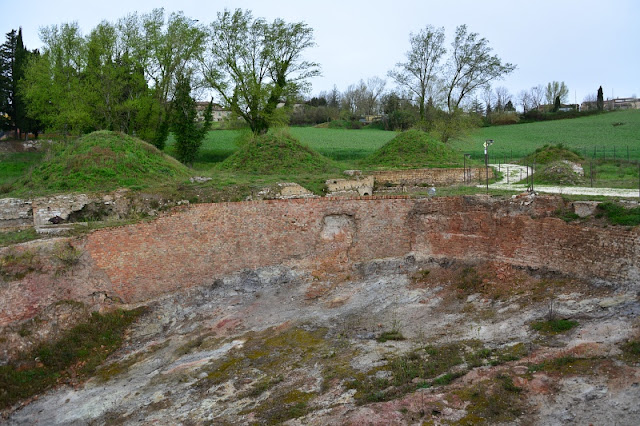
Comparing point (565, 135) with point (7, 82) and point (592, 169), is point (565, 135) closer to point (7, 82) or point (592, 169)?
point (592, 169)

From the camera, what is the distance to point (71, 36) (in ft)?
104

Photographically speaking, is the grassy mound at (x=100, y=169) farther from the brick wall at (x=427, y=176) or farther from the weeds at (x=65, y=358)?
the brick wall at (x=427, y=176)

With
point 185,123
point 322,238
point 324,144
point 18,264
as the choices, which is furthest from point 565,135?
point 18,264

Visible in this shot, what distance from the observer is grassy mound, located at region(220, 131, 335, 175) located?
23938 millimetres

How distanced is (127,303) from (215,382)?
485 centimetres

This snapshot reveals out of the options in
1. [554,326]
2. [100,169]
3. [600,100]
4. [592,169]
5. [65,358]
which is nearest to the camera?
[554,326]

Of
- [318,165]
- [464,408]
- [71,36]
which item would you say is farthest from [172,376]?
[71,36]

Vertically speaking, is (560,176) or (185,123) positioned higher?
(185,123)

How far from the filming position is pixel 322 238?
15.9 metres

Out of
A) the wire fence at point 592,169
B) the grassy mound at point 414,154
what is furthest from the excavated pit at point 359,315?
the grassy mound at point 414,154

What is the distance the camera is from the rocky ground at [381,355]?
7816 millimetres

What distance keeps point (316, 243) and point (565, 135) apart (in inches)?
1764

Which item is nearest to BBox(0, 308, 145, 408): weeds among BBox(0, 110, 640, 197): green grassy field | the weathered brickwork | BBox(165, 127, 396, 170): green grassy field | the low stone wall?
the weathered brickwork

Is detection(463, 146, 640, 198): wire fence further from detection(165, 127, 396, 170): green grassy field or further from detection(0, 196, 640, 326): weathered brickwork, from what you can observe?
detection(165, 127, 396, 170): green grassy field
